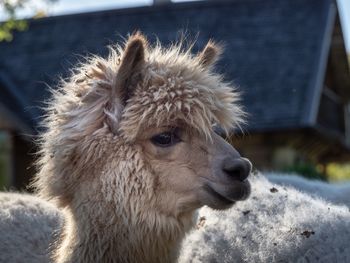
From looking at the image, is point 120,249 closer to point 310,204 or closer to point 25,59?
point 310,204

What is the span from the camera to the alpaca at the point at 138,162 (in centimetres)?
444

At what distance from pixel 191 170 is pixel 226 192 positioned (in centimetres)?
26

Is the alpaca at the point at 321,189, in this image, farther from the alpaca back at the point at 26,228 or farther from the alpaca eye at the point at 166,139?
the alpaca eye at the point at 166,139

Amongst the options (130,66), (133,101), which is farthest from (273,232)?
(130,66)

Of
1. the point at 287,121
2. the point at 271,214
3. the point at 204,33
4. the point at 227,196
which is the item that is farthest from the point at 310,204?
the point at 204,33

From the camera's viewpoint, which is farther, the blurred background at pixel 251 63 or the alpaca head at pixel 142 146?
the blurred background at pixel 251 63

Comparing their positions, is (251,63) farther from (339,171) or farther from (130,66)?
(130,66)

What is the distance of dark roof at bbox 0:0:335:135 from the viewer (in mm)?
18375

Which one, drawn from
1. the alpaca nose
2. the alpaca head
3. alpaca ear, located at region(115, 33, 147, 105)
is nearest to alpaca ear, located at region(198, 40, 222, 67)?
the alpaca head

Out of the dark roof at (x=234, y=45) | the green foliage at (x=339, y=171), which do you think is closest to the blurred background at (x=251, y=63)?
the dark roof at (x=234, y=45)

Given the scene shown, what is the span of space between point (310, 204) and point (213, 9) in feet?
58.0

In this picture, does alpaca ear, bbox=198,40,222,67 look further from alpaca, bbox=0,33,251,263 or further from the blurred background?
the blurred background

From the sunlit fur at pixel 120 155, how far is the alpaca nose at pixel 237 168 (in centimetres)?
26

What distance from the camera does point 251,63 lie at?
1978cm
